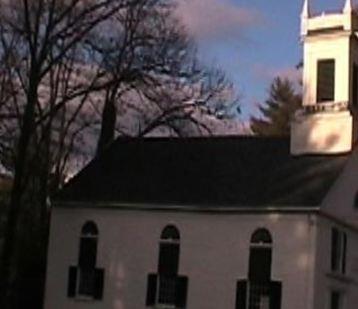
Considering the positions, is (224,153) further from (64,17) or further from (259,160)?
(64,17)

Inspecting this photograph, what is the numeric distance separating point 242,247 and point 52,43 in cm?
1213

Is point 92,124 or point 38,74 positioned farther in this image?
point 92,124

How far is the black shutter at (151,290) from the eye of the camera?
42.5m

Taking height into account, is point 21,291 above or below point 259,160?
below

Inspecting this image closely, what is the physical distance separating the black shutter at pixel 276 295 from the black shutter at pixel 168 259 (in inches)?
178

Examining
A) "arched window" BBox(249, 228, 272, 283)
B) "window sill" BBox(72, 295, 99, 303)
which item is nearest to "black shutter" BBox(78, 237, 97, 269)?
"window sill" BBox(72, 295, 99, 303)

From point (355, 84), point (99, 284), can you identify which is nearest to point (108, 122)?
point (99, 284)

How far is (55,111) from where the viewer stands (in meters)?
47.0

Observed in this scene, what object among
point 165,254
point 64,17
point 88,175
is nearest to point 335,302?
point 165,254

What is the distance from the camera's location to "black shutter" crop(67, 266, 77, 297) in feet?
147

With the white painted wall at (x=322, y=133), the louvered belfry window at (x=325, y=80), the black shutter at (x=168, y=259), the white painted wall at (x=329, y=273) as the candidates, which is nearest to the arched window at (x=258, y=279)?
the white painted wall at (x=329, y=273)

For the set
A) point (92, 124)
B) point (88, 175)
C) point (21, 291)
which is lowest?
point (21, 291)

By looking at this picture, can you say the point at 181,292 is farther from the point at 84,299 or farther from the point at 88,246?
the point at 88,246

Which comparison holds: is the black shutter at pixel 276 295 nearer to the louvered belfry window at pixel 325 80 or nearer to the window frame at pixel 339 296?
the window frame at pixel 339 296
